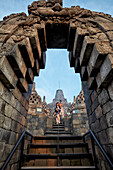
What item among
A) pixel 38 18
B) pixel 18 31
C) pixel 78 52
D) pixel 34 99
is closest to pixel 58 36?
pixel 38 18

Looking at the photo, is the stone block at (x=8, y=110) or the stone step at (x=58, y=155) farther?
the stone step at (x=58, y=155)

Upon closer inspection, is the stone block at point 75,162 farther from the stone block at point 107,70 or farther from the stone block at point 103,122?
the stone block at point 107,70

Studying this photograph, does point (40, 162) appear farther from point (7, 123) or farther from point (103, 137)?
point (103, 137)

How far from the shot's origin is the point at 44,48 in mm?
3328

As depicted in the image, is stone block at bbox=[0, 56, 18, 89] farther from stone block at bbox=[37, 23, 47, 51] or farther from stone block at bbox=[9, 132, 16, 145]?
stone block at bbox=[37, 23, 47, 51]

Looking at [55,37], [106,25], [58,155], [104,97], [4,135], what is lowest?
[58,155]

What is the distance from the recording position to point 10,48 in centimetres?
196

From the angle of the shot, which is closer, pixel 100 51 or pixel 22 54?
pixel 100 51

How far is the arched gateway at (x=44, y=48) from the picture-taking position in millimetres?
1904

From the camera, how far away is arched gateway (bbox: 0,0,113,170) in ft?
6.25

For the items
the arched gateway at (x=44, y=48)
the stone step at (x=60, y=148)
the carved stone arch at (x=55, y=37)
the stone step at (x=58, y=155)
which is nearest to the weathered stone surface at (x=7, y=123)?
the arched gateway at (x=44, y=48)

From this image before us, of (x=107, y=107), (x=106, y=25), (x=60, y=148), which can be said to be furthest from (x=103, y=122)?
(x=106, y=25)

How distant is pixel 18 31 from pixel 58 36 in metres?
1.46

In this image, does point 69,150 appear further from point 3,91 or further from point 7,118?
point 3,91
